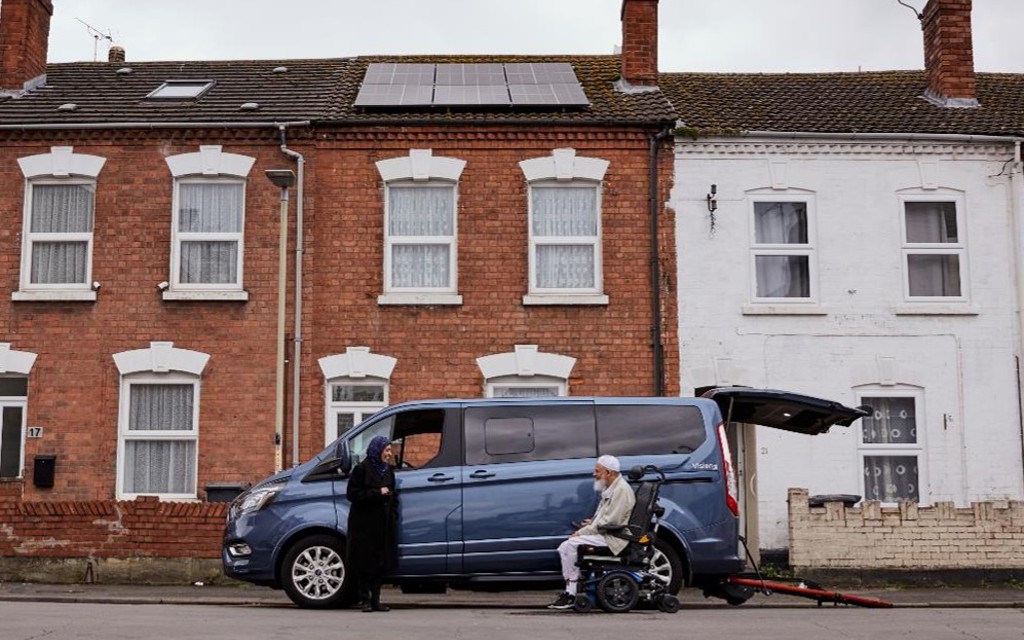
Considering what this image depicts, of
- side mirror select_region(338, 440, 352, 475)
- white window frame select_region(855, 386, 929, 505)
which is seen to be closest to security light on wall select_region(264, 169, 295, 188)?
side mirror select_region(338, 440, 352, 475)

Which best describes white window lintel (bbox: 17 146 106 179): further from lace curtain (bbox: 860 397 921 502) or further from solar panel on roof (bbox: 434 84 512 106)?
lace curtain (bbox: 860 397 921 502)

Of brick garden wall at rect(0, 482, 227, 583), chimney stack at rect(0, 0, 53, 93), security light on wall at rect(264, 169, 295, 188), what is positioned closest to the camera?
brick garden wall at rect(0, 482, 227, 583)

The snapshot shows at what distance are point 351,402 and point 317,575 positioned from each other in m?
5.81

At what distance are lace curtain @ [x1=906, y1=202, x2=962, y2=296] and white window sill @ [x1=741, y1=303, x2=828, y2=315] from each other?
1.65 m

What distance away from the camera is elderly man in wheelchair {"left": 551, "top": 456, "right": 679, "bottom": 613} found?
11.7 meters

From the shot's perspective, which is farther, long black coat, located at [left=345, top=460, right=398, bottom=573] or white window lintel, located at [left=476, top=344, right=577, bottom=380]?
white window lintel, located at [left=476, top=344, right=577, bottom=380]

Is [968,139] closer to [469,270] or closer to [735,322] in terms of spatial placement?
[735,322]

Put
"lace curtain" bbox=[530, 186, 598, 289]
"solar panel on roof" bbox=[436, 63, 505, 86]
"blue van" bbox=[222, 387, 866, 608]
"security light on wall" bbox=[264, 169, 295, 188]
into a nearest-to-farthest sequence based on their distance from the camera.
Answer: "blue van" bbox=[222, 387, 866, 608], "security light on wall" bbox=[264, 169, 295, 188], "lace curtain" bbox=[530, 186, 598, 289], "solar panel on roof" bbox=[436, 63, 505, 86]

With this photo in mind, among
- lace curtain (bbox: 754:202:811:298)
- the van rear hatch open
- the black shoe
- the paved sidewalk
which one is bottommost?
the paved sidewalk

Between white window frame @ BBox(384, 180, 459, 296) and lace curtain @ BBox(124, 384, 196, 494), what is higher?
white window frame @ BBox(384, 180, 459, 296)

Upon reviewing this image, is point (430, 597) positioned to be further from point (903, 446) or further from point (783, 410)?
point (903, 446)

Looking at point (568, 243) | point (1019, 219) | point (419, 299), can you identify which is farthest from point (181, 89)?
point (1019, 219)

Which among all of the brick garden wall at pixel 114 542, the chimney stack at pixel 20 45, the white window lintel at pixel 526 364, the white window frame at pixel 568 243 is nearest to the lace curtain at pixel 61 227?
the chimney stack at pixel 20 45

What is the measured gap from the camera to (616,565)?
11789 mm
